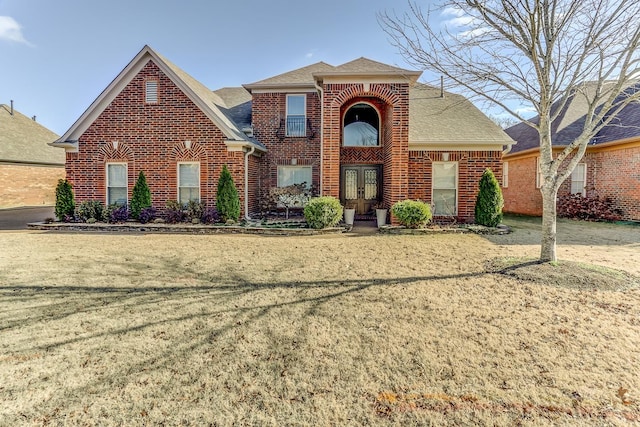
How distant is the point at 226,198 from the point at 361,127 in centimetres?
675

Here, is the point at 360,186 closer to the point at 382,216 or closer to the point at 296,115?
the point at 382,216

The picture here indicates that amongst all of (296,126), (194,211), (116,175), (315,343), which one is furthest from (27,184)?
(315,343)

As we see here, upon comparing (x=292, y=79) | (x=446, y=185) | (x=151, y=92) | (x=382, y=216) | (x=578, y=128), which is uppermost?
(x=292, y=79)

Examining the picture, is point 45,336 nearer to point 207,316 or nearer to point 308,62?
point 207,316

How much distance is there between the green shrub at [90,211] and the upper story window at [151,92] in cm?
427

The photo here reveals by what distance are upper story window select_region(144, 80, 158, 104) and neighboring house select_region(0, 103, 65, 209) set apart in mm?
13915

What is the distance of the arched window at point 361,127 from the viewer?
1486 centimetres

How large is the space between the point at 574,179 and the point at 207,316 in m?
18.2

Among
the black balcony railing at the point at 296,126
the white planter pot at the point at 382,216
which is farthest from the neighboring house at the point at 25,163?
the white planter pot at the point at 382,216

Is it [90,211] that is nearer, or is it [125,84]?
[90,211]

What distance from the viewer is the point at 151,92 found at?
12773 millimetres

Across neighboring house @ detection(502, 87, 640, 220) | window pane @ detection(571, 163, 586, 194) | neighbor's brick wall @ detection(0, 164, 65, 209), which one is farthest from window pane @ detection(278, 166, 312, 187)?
neighbor's brick wall @ detection(0, 164, 65, 209)

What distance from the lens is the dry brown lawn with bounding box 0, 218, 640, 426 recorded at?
8.32 ft

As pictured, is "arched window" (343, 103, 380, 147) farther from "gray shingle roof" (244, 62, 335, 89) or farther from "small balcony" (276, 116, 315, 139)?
"gray shingle roof" (244, 62, 335, 89)
